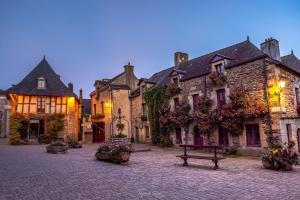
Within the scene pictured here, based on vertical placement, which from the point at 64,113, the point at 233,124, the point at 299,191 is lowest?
the point at 299,191

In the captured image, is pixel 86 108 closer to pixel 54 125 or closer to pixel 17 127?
pixel 54 125

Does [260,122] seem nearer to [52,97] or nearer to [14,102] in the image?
[52,97]

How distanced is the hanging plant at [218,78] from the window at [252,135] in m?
3.24

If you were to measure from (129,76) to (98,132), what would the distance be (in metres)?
7.86

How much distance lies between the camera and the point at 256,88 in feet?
41.7

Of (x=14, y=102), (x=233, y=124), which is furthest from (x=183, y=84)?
(x=14, y=102)

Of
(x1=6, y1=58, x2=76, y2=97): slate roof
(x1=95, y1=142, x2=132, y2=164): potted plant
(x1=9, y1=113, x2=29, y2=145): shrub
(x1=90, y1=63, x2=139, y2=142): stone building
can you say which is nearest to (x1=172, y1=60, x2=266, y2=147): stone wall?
(x1=95, y1=142, x2=132, y2=164): potted plant

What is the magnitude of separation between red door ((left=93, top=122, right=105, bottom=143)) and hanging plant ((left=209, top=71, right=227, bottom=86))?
15.4m

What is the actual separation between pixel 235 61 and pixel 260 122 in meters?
4.34

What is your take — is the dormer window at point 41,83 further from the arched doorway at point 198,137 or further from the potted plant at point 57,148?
the arched doorway at point 198,137

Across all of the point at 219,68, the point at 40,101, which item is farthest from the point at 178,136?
the point at 40,101

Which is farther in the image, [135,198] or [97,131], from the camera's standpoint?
[97,131]

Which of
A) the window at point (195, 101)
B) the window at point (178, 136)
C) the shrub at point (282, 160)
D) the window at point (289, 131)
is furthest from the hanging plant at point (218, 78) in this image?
the shrub at point (282, 160)

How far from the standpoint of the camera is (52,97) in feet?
77.9
